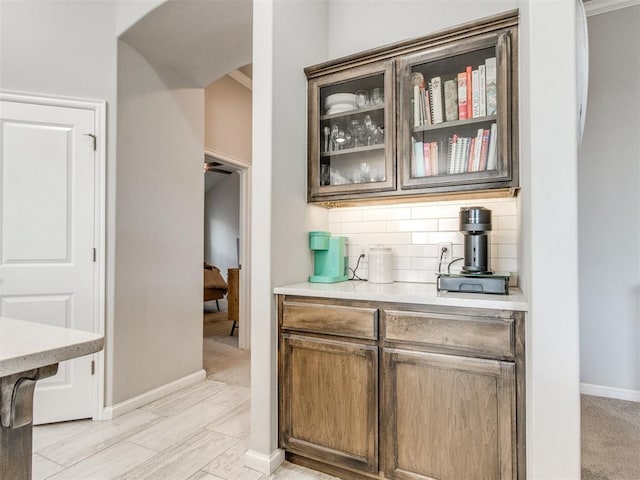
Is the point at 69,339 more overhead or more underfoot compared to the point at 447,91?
more underfoot

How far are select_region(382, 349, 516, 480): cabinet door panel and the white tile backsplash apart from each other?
0.70 meters

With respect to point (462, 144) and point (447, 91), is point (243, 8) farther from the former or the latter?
point (462, 144)

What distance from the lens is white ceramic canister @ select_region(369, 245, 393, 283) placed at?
6.95 feet

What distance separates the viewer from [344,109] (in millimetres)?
2168

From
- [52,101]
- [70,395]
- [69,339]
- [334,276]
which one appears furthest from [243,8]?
[70,395]

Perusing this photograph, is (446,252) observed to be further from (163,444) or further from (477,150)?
(163,444)

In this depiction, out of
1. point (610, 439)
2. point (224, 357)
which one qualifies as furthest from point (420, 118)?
point (224, 357)

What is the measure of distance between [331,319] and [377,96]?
130 cm

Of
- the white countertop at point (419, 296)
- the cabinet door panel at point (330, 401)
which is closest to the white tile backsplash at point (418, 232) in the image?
the white countertop at point (419, 296)

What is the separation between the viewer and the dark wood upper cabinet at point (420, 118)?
5.67 feet

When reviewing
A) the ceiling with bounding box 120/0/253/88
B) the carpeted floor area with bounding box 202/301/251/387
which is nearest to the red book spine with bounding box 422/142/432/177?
the ceiling with bounding box 120/0/253/88

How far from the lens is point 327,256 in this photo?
223 cm

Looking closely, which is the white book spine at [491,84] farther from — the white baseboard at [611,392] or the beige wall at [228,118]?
the beige wall at [228,118]

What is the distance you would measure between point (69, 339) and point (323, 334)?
44.0 inches
